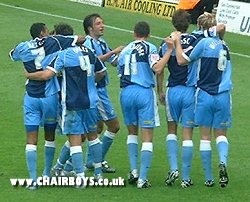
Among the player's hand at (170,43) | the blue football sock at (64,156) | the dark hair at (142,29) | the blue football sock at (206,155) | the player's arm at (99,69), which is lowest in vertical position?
the blue football sock at (64,156)

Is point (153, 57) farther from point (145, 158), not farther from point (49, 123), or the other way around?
point (49, 123)

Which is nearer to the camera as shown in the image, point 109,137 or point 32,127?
point 32,127

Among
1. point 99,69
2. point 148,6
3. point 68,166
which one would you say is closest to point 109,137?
point 68,166

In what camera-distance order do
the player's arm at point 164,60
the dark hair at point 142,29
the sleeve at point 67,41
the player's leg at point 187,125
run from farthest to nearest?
the player's leg at point 187,125 < the dark hair at point 142,29 < the sleeve at point 67,41 < the player's arm at point 164,60

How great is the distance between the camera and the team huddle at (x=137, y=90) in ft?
40.3

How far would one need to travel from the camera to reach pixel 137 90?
12617mm

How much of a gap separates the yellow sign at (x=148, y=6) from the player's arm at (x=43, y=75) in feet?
61.3

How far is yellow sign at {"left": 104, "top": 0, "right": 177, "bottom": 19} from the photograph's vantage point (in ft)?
102

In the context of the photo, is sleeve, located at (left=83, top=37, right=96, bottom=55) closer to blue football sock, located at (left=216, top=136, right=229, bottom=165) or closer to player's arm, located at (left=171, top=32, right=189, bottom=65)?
player's arm, located at (left=171, top=32, right=189, bottom=65)

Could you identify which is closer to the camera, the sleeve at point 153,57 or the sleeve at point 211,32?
the sleeve at point 153,57

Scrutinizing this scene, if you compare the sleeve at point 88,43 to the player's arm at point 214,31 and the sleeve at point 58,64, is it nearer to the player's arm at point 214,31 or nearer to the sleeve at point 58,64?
the sleeve at point 58,64

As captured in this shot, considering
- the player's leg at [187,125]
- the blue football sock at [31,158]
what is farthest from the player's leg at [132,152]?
the blue football sock at [31,158]

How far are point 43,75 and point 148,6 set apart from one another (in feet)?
64.1

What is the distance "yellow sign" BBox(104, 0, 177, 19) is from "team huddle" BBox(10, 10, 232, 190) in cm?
1812
